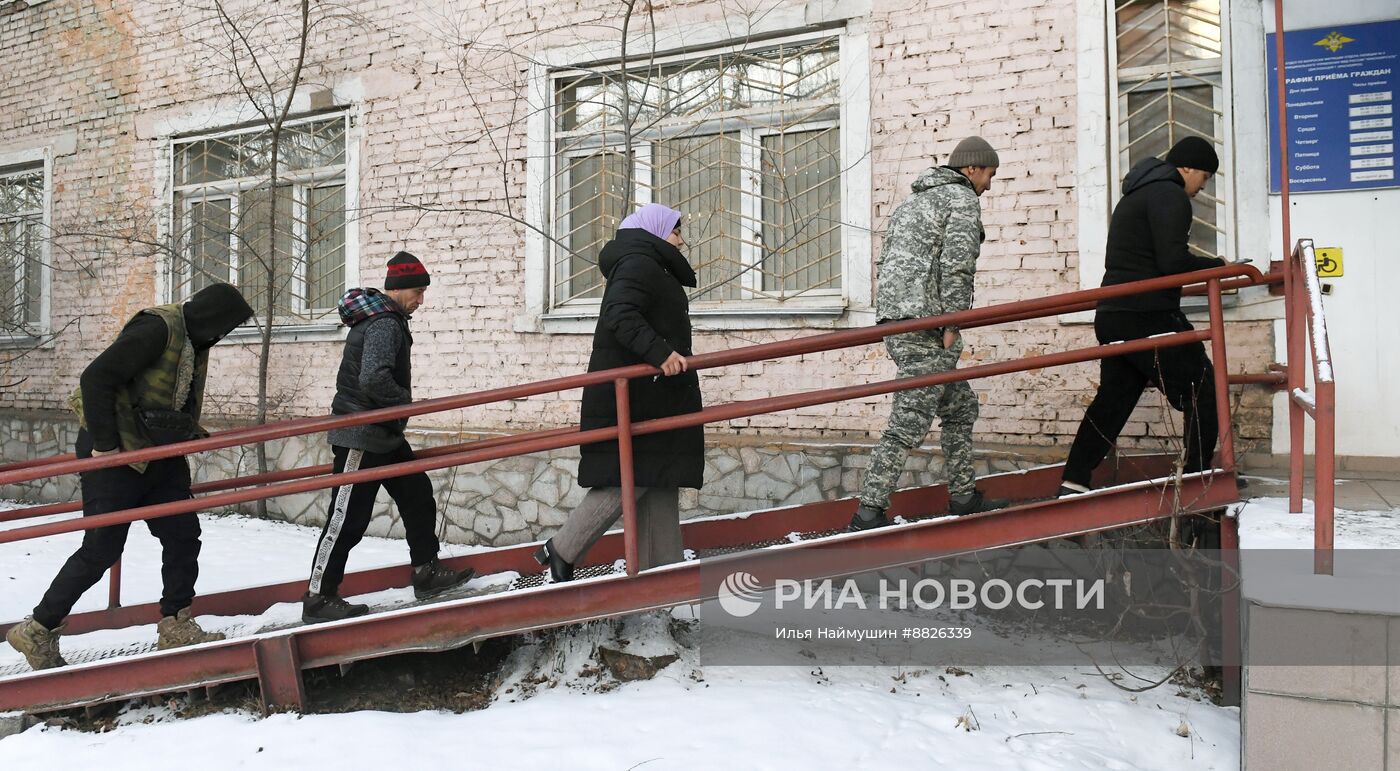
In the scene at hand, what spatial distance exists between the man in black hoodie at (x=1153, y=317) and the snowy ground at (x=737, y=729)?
88 cm

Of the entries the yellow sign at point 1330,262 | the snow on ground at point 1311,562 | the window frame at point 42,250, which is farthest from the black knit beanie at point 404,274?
the window frame at point 42,250

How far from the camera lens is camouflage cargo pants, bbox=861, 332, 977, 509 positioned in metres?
3.51

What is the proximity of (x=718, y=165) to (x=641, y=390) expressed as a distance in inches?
115

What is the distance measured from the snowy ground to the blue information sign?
8.72ft

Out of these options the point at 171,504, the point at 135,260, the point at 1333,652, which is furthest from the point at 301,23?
the point at 1333,652

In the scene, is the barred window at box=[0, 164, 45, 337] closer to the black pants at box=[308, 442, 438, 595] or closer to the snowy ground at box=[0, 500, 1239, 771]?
the black pants at box=[308, 442, 438, 595]

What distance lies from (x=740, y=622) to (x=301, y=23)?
5783mm

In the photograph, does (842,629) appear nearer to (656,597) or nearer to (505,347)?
(656,597)

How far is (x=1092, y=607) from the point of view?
4395 millimetres

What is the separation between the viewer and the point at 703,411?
3.38 metres

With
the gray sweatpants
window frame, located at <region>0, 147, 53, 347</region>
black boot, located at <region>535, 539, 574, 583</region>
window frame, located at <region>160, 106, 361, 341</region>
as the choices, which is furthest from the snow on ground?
window frame, located at <region>0, 147, 53, 347</region>

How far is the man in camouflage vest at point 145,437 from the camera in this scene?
11.4ft

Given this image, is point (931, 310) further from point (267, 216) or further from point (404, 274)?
point (267, 216)

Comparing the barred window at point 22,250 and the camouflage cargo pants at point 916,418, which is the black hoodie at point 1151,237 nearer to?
the camouflage cargo pants at point 916,418
